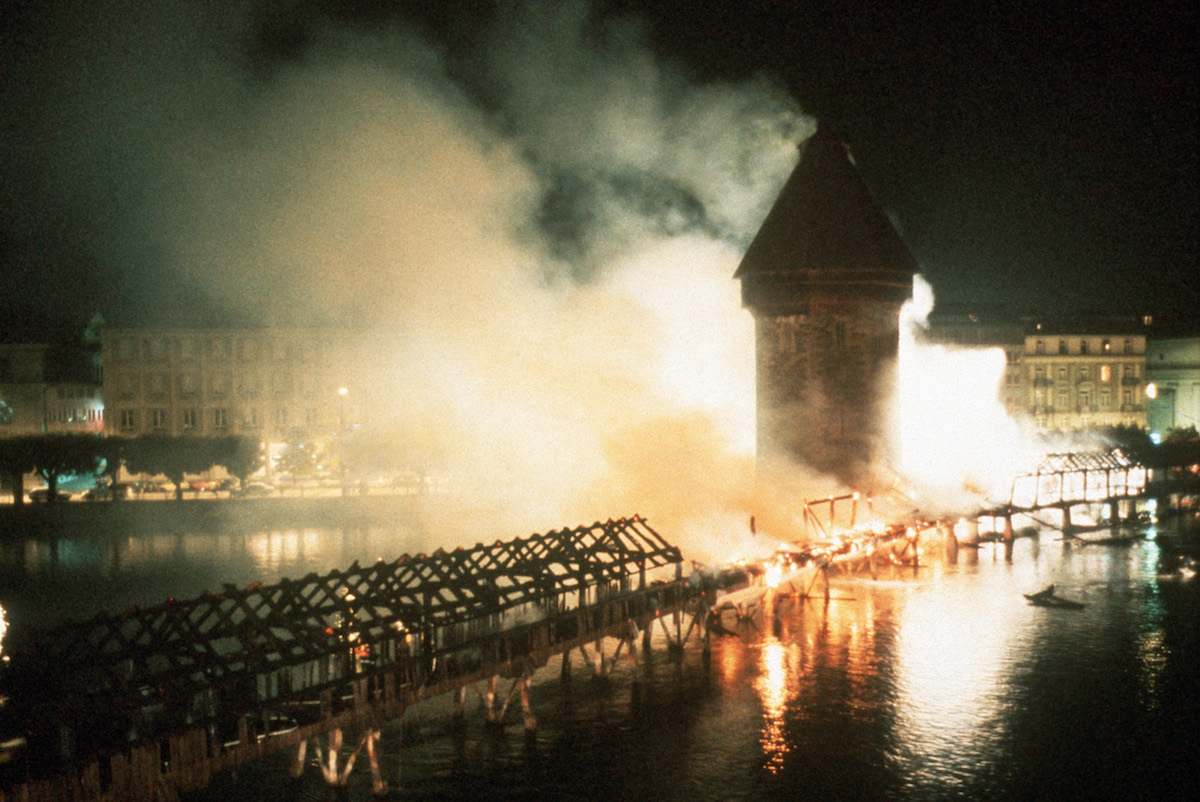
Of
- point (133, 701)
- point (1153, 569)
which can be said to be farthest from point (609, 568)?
point (1153, 569)

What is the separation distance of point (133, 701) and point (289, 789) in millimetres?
3668

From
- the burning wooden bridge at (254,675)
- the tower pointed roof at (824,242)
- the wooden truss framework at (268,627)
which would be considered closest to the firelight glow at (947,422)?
the tower pointed roof at (824,242)

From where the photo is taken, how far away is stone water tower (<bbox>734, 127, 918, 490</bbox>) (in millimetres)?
33844

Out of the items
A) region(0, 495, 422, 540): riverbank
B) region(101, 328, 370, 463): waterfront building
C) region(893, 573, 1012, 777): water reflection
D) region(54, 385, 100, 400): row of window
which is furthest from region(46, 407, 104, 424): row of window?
region(893, 573, 1012, 777): water reflection

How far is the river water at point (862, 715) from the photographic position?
15.4 m

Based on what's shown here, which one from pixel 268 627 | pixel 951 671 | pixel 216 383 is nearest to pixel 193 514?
pixel 216 383

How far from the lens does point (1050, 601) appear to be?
94.0 ft

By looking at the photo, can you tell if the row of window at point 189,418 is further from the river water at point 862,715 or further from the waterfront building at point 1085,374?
the waterfront building at point 1085,374

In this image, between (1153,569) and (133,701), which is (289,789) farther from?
(1153,569)

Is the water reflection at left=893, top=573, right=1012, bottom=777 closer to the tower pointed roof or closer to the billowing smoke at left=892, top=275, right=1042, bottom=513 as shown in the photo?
the billowing smoke at left=892, top=275, right=1042, bottom=513

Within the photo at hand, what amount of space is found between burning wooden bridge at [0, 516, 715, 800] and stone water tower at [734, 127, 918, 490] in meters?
14.1

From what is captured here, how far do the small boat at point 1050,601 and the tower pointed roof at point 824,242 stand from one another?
1055 cm

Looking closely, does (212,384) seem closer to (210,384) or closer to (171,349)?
(210,384)

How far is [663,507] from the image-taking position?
131ft
